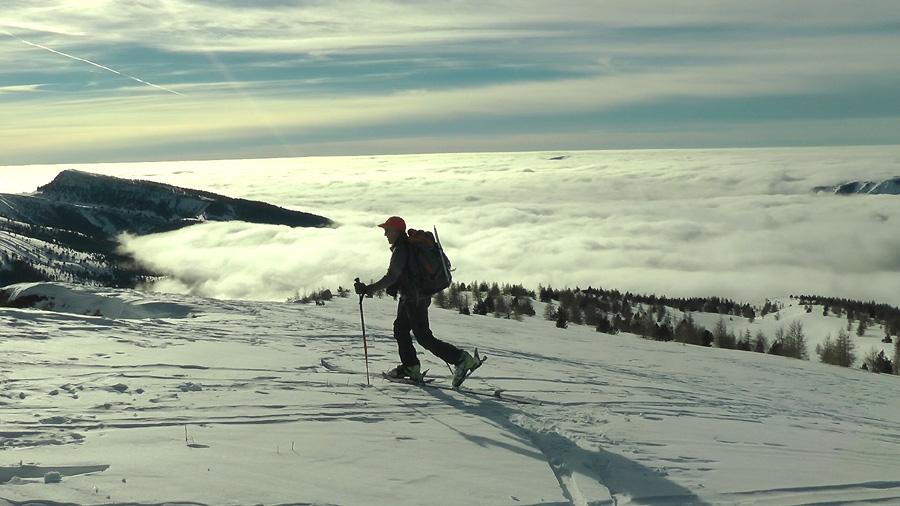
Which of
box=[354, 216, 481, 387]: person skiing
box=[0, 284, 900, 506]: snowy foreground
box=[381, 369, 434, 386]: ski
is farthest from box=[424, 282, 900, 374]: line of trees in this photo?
box=[354, 216, 481, 387]: person skiing

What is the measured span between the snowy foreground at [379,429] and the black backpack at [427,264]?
1.25 metres

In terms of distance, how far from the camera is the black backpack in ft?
23.8

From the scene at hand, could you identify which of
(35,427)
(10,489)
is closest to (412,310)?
(35,427)

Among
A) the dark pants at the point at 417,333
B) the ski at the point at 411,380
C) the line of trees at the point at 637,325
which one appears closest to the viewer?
the dark pants at the point at 417,333

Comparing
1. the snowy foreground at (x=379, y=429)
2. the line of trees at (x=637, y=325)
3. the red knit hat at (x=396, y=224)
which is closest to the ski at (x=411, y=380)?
the snowy foreground at (x=379, y=429)

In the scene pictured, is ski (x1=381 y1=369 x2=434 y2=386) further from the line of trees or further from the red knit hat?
the line of trees

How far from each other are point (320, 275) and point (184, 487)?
97.0 metres

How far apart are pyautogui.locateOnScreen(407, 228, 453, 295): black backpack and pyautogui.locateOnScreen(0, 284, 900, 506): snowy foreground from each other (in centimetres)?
125

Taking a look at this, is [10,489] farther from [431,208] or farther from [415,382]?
[431,208]

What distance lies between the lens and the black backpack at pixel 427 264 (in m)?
7.25

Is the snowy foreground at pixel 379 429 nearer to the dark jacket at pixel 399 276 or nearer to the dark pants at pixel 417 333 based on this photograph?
the dark pants at pixel 417 333

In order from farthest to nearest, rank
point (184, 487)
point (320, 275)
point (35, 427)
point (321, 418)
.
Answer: point (320, 275) < point (321, 418) < point (35, 427) < point (184, 487)

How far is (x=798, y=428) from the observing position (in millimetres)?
6984

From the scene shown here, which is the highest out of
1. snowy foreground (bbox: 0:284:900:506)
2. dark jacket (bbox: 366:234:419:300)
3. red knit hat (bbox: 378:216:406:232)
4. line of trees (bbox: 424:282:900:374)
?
red knit hat (bbox: 378:216:406:232)
